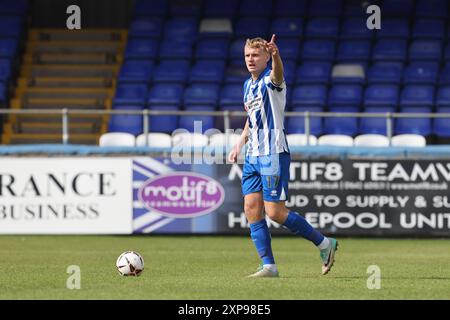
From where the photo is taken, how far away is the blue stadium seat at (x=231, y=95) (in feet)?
71.2

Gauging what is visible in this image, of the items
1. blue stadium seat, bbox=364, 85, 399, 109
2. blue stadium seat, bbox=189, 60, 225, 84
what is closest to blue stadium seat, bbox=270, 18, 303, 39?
blue stadium seat, bbox=189, 60, 225, 84

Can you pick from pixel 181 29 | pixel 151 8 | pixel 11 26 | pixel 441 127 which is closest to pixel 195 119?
pixel 181 29

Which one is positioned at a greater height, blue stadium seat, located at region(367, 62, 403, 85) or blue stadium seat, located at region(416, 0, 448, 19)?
blue stadium seat, located at region(416, 0, 448, 19)

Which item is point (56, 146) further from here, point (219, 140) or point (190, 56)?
point (190, 56)

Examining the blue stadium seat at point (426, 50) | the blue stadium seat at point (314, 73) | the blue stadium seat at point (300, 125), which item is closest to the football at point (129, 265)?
the blue stadium seat at point (300, 125)

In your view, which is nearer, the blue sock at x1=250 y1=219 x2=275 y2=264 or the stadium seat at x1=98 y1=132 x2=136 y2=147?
the blue sock at x1=250 y1=219 x2=275 y2=264

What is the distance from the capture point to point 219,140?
17453mm

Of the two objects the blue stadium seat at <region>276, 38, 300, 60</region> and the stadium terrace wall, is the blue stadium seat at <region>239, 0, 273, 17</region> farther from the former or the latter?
the stadium terrace wall

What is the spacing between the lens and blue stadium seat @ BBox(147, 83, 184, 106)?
21.8 m

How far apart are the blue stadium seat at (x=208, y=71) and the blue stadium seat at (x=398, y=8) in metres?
3.67

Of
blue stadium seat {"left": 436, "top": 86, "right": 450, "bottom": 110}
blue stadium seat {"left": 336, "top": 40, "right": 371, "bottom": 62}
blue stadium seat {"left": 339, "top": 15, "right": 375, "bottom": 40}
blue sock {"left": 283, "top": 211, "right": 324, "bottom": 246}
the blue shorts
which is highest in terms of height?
blue stadium seat {"left": 339, "top": 15, "right": 375, "bottom": 40}

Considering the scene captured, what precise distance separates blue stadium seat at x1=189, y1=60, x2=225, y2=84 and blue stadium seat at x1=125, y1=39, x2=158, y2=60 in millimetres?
1042

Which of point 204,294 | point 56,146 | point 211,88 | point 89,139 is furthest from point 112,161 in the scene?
point 204,294
